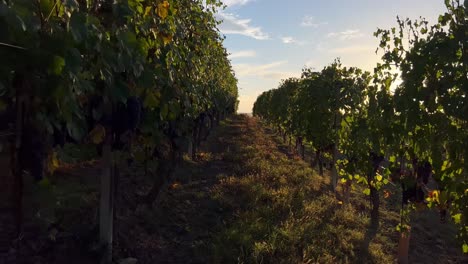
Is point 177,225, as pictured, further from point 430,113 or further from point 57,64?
point 57,64

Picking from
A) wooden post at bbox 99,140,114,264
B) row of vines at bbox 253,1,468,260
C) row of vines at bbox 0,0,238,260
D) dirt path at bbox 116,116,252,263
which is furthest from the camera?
dirt path at bbox 116,116,252,263

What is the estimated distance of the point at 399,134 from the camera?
15.0ft

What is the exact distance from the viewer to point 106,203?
4918 millimetres

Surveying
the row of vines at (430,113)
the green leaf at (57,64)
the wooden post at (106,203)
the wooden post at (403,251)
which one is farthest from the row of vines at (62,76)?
the wooden post at (403,251)

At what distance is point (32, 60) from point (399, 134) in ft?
12.4

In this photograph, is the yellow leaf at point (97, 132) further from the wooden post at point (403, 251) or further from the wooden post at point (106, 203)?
the wooden post at point (403, 251)

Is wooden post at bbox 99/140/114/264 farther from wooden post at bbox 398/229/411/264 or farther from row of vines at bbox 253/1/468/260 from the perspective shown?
wooden post at bbox 398/229/411/264

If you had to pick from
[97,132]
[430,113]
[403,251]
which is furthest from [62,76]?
[403,251]

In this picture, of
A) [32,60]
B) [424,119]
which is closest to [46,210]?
[32,60]

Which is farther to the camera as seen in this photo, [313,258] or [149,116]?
[313,258]

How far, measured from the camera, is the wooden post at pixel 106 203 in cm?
491

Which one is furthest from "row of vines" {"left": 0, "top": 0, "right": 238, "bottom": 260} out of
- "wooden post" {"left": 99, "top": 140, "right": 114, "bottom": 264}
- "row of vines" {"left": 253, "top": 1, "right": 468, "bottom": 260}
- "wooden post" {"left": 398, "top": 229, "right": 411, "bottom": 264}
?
"wooden post" {"left": 398, "top": 229, "right": 411, "bottom": 264}

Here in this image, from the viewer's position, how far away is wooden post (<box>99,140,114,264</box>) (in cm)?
491

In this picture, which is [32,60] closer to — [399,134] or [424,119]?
[424,119]
